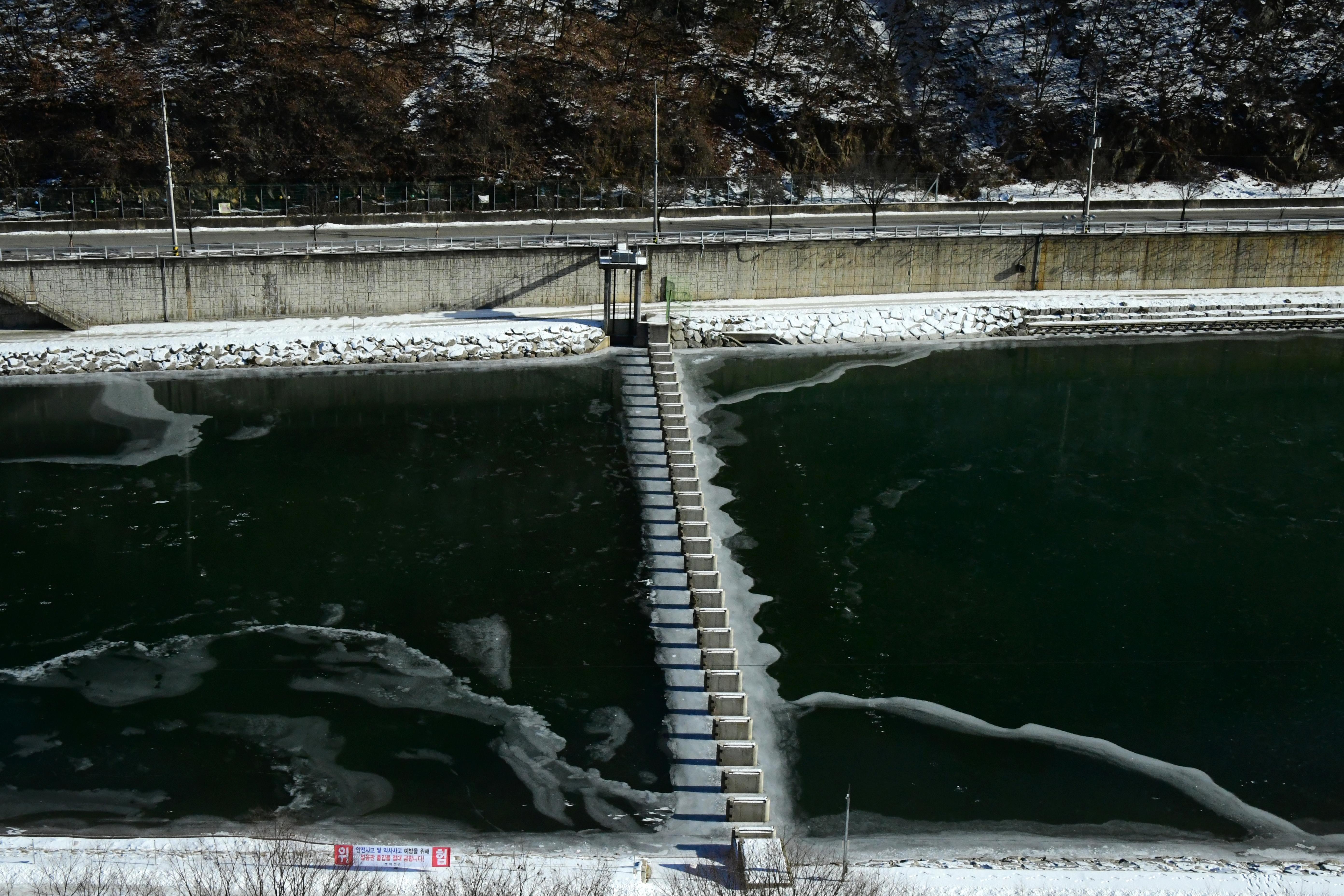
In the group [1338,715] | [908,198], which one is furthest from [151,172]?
[1338,715]

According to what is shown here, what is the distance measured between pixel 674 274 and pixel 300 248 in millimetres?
12719

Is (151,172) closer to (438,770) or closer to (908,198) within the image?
(908,198)

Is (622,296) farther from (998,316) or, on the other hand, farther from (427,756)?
(427,756)

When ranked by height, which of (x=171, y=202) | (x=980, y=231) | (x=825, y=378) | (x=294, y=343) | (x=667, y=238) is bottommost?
(x=825, y=378)

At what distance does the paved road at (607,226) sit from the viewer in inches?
1793

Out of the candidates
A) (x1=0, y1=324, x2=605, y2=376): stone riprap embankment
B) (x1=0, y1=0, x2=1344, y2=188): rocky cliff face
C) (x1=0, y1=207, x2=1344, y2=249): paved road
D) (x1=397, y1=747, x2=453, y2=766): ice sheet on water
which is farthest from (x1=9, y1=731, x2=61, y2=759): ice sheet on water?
A: (x1=0, y1=0, x2=1344, y2=188): rocky cliff face

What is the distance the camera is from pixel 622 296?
4306 centimetres

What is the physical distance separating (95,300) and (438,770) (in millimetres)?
28335

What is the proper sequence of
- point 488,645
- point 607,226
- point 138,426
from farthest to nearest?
1. point 607,226
2. point 138,426
3. point 488,645

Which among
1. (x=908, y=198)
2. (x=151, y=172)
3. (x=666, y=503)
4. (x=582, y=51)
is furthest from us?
(x=582, y=51)

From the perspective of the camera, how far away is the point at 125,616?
2294 centimetres

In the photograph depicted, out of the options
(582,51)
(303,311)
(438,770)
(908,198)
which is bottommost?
(438,770)

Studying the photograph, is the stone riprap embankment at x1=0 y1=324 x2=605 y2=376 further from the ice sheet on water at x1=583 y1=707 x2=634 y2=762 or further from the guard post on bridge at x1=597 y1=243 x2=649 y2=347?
the ice sheet on water at x1=583 y1=707 x2=634 y2=762

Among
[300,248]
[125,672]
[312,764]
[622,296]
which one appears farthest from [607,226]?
[312,764]
